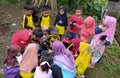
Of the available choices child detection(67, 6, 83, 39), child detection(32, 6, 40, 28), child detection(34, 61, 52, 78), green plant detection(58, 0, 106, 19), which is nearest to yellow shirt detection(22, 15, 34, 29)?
child detection(32, 6, 40, 28)

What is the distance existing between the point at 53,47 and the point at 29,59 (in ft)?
1.90

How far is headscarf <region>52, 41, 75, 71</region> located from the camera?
5.34 meters

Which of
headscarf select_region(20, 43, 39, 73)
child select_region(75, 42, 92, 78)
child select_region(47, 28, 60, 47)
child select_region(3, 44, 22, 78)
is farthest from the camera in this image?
child select_region(47, 28, 60, 47)

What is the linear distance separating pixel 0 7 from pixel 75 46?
3810 millimetres

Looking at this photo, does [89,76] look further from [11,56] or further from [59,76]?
[11,56]

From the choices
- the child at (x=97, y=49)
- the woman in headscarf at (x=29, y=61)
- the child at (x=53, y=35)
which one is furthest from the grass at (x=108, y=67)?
the woman in headscarf at (x=29, y=61)

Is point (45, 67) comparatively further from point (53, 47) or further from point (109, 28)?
point (109, 28)

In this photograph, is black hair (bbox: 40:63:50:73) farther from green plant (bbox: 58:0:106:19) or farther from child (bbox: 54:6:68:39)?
green plant (bbox: 58:0:106:19)

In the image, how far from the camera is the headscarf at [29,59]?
4.97m

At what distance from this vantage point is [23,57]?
5.05 metres

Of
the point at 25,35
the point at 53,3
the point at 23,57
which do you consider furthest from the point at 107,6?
the point at 23,57

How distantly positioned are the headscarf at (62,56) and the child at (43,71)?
51 centimetres

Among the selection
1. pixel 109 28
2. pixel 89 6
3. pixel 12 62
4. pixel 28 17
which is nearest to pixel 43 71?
pixel 12 62

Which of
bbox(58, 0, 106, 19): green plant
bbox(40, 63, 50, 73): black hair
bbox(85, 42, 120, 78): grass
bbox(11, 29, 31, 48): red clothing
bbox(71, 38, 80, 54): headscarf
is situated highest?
bbox(11, 29, 31, 48): red clothing
